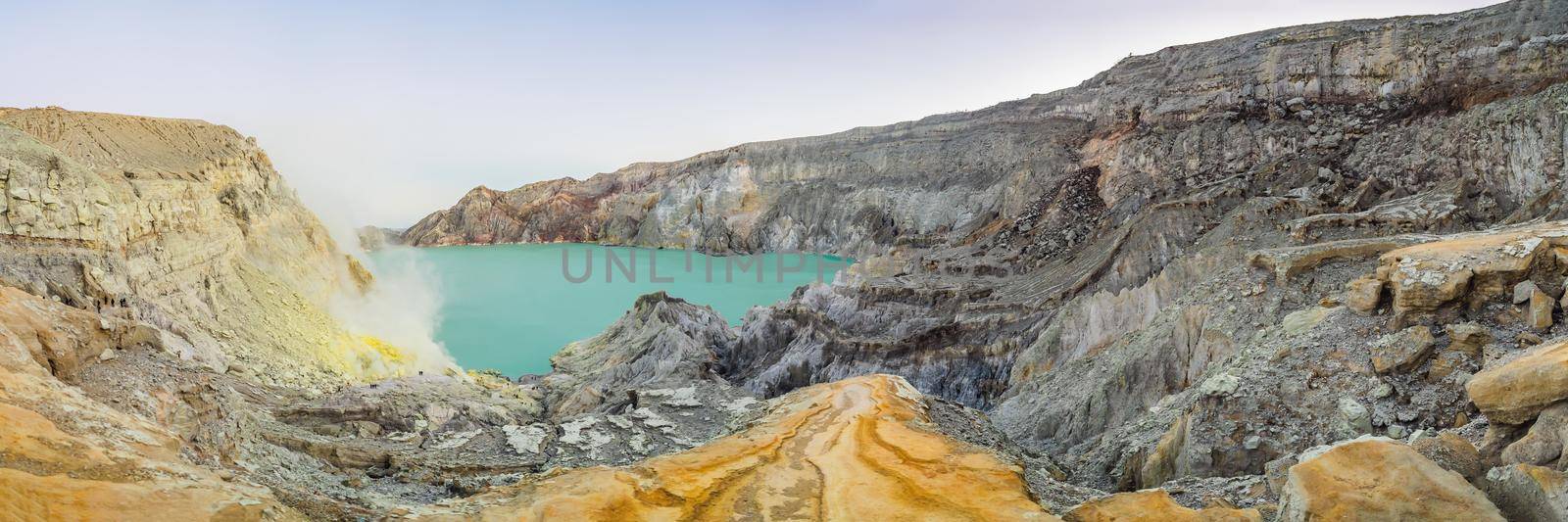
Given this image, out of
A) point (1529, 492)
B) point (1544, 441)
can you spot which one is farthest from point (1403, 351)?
point (1529, 492)

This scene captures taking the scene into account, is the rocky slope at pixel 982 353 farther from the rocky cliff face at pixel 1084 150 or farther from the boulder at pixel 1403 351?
the rocky cliff face at pixel 1084 150

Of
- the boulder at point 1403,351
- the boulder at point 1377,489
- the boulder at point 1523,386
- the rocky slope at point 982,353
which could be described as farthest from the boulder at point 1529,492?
the boulder at point 1403,351

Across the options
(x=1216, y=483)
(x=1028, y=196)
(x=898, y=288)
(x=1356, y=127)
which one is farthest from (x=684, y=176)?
(x=1216, y=483)

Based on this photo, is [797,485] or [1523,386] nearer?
[1523,386]

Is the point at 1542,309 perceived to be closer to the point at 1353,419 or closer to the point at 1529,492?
the point at 1353,419

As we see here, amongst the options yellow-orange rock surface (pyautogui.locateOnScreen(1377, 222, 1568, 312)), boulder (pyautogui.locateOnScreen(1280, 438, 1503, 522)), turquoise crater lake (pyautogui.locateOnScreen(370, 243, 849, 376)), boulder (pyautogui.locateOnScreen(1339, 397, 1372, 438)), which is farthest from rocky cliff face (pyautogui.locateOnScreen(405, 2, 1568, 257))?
boulder (pyautogui.locateOnScreen(1280, 438, 1503, 522))
